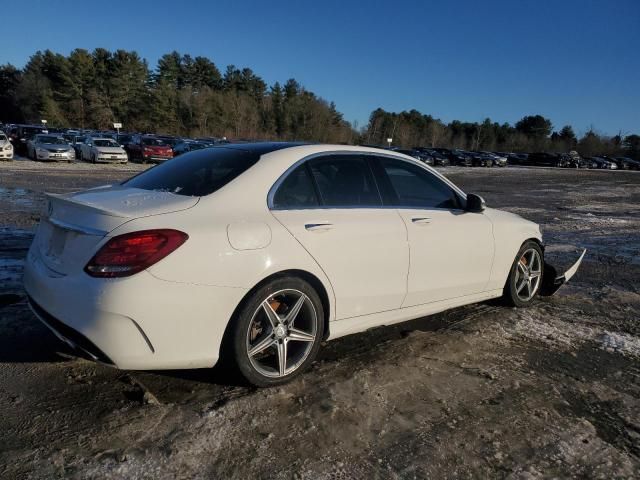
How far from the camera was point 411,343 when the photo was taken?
13.2 ft

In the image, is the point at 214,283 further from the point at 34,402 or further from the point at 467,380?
the point at 467,380

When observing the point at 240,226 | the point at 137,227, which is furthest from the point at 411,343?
the point at 137,227

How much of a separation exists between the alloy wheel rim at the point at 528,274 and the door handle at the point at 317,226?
2.53m

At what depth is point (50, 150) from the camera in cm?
2623

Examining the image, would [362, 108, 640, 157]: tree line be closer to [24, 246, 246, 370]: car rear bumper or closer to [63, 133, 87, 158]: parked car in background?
[63, 133, 87, 158]: parked car in background

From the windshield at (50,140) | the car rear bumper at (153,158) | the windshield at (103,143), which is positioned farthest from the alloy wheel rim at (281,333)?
the car rear bumper at (153,158)

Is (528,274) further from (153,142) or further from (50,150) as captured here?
(153,142)

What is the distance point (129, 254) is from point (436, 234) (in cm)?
235

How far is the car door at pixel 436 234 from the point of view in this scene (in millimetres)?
3844

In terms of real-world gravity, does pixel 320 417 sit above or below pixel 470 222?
below

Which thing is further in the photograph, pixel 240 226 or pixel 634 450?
pixel 240 226

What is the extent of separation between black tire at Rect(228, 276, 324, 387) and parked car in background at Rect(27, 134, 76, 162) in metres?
27.2

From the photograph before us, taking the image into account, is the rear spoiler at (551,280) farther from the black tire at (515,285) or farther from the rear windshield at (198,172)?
the rear windshield at (198,172)

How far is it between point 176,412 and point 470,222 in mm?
2838
